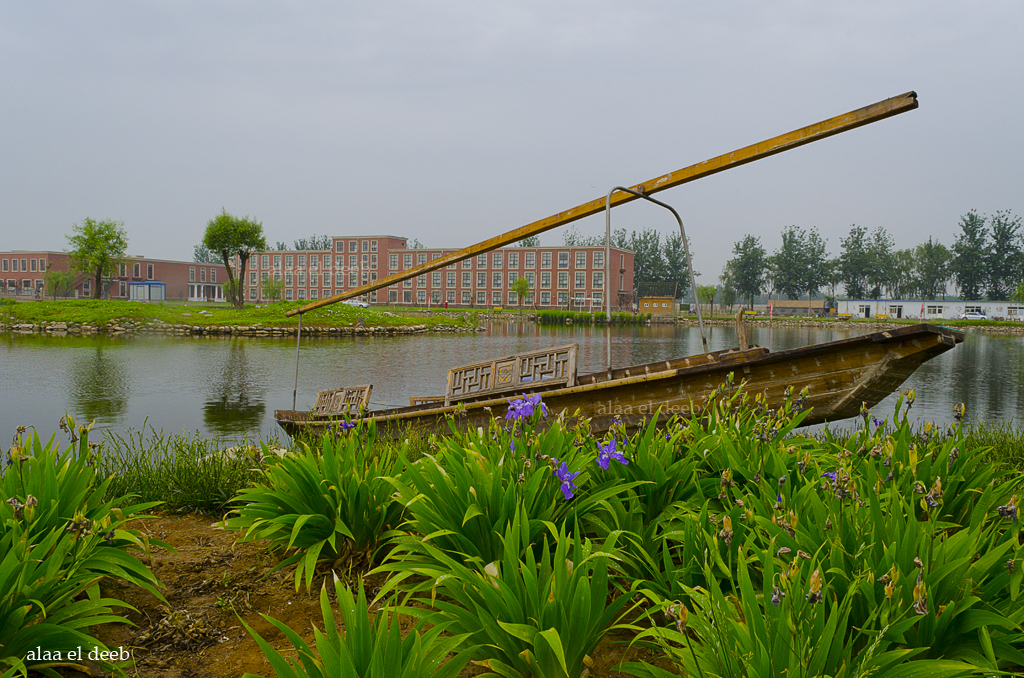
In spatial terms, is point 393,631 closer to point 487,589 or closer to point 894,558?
point 487,589

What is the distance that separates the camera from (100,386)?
1606 centimetres

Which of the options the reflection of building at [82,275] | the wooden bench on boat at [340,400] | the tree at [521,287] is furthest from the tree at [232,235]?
the wooden bench on boat at [340,400]

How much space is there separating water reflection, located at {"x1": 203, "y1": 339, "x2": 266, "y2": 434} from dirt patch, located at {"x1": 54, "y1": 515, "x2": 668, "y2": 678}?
927 cm

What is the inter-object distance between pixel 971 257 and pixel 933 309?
50.9 ft

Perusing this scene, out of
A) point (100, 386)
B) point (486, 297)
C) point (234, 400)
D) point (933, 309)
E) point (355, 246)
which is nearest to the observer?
point (234, 400)

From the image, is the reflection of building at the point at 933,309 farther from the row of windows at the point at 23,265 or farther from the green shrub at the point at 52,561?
the row of windows at the point at 23,265

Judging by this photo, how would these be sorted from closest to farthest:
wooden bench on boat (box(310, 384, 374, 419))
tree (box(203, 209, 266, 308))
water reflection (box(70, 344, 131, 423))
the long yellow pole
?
the long yellow pole
wooden bench on boat (box(310, 384, 374, 419))
water reflection (box(70, 344, 131, 423))
tree (box(203, 209, 266, 308))

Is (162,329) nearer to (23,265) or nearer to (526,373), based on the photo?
(526,373)

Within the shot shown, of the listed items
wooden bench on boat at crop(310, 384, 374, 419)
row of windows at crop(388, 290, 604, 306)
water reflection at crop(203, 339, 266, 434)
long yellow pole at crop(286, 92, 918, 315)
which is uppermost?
row of windows at crop(388, 290, 604, 306)

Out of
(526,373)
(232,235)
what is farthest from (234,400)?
(232,235)

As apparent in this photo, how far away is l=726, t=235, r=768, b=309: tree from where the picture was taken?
86.9 m

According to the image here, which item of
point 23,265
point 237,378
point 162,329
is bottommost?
point 237,378

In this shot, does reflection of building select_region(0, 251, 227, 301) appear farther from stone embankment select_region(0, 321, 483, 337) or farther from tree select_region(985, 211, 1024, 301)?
tree select_region(985, 211, 1024, 301)

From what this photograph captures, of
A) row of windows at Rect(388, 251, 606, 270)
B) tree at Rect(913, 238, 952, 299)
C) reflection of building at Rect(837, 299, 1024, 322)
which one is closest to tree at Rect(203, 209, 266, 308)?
row of windows at Rect(388, 251, 606, 270)
